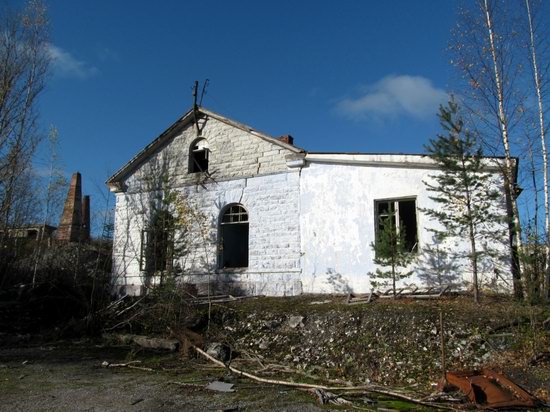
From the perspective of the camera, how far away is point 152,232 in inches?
582

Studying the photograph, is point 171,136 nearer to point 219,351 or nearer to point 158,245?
point 158,245

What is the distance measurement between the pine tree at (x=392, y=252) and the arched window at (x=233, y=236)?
15.8 feet

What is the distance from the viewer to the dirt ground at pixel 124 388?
568 cm

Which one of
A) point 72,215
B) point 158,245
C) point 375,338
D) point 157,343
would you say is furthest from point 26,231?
point 375,338

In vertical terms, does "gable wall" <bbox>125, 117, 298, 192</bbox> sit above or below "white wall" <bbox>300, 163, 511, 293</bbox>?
above

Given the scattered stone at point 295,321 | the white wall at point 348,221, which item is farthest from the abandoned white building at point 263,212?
the scattered stone at point 295,321

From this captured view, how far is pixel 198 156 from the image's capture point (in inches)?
613

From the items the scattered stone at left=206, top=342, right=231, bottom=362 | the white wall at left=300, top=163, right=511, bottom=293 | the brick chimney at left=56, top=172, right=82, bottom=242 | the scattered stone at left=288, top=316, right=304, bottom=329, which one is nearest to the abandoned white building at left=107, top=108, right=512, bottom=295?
the white wall at left=300, top=163, right=511, bottom=293

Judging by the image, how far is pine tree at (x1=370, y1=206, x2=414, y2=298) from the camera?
33.7 feet

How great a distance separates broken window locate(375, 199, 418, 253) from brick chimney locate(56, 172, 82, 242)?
20158 mm

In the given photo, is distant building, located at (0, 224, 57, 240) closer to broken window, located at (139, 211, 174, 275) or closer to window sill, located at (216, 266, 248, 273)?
broken window, located at (139, 211, 174, 275)

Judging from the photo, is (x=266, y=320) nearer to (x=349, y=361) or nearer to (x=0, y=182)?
(x=349, y=361)

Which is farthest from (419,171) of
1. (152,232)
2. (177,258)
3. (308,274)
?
(152,232)

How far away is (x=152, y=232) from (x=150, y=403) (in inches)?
374
